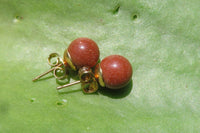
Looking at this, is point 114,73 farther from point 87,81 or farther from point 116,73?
point 87,81

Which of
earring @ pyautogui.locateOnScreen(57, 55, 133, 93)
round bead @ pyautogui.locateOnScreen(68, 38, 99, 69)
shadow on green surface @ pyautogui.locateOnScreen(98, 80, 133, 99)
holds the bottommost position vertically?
shadow on green surface @ pyautogui.locateOnScreen(98, 80, 133, 99)

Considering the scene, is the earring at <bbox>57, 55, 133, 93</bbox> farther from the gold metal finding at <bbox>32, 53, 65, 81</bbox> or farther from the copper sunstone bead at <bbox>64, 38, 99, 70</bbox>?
the gold metal finding at <bbox>32, 53, 65, 81</bbox>

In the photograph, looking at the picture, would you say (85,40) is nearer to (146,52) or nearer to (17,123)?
(146,52)

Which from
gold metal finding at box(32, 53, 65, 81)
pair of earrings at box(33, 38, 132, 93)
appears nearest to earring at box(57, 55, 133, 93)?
pair of earrings at box(33, 38, 132, 93)

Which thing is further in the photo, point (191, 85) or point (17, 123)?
point (191, 85)

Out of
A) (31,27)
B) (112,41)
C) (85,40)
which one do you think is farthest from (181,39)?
(31,27)

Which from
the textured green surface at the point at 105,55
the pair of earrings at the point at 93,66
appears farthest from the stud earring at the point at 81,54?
the textured green surface at the point at 105,55

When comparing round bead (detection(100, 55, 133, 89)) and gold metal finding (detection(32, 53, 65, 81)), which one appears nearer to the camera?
round bead (detection(100, 55, 133, 89))
